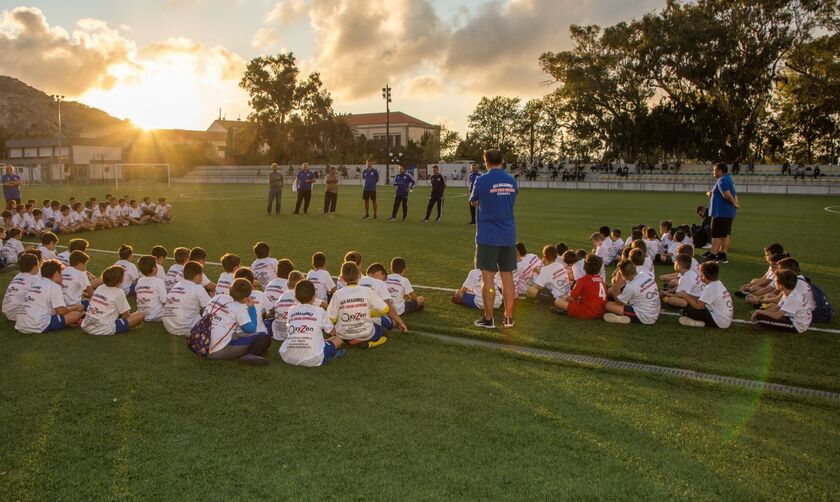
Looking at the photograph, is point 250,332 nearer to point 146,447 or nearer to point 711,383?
point 146,447

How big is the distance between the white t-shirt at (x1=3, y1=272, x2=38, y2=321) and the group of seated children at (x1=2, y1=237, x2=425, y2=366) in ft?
0.04

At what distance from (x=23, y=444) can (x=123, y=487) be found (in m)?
1.16

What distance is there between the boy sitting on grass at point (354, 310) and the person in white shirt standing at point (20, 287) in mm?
3947

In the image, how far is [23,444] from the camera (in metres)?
4.34

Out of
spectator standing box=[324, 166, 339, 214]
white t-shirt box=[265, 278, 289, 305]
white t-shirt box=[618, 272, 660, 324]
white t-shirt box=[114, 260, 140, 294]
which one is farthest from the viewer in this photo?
spectator standing box=[324, 166, 339, 214]

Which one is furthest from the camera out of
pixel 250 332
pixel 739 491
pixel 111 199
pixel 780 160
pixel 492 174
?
pixel 780 160

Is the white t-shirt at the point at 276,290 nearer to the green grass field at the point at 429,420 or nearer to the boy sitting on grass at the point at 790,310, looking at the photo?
the green grass field at the point at 429,420

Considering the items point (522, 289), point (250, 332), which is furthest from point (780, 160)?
point (250, 332)

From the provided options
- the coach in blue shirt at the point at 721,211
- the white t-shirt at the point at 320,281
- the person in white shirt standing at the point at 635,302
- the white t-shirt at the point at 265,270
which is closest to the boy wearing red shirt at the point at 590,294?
the person in white shirt standing at the point at 635,302

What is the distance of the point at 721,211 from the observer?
12.4 m

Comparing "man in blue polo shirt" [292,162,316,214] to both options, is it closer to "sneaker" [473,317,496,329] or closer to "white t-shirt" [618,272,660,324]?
"sneaker" [473,317,496,329]

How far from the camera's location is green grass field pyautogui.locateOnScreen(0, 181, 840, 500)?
3840 mm

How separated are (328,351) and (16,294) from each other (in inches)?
167

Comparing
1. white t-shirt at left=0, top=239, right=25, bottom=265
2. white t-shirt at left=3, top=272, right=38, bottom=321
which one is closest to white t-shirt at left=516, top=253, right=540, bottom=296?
white t-shirt at left=3, top=272, right=38, bottom=321
